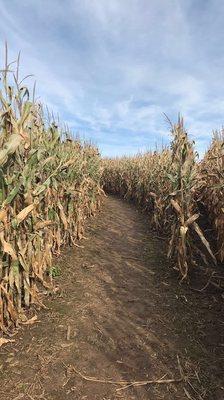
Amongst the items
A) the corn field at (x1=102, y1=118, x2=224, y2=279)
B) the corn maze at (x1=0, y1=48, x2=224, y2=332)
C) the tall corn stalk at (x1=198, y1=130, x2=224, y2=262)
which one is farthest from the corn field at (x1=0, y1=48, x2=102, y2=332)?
the tall corn stalk at (x1=198, y1=130, x2=224, y2=262)

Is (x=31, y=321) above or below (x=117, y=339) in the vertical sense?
above

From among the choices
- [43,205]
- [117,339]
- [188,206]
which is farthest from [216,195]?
[117,339]

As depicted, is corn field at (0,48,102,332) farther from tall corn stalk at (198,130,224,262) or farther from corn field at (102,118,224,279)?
tall corn stalk at (198,130,224,262)

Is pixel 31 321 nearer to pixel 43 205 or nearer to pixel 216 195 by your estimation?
pixel 43 205

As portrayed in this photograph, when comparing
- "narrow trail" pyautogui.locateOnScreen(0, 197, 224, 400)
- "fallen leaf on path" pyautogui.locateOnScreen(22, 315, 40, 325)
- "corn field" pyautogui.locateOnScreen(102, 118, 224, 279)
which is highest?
"corn field" pyautogui.locateOnScreen(102, 118, 224, 279)

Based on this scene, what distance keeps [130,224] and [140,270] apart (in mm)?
4155

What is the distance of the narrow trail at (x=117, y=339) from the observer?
3363 millimetres

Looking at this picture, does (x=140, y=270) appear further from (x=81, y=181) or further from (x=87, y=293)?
(x=81, y=181)

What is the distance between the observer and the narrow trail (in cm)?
336

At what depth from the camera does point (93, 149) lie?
13352 mm

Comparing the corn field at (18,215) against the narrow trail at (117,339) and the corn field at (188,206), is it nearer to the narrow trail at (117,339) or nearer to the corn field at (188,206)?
the narrow trail at (117,339)

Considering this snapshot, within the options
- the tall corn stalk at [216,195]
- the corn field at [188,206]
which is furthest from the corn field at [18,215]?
the tall corn stalk at [216,195]

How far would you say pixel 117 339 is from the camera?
4.14 meters

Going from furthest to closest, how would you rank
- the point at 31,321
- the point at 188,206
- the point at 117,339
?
1. the point at 188,206
2. the point at 31,321
3. the point at 117,339
